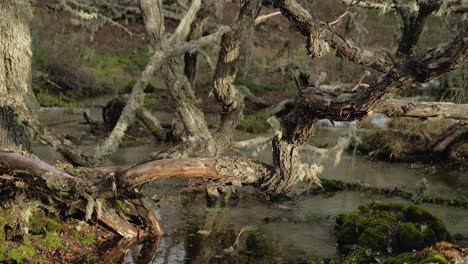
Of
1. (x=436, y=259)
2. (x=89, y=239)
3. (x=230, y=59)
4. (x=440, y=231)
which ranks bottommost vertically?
(x=89, y=239)

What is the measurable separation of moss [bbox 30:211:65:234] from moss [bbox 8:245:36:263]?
0.57 meters

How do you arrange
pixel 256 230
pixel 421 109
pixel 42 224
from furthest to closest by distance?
pixel 256 230 → pixel 42 224 → pixel 421 109

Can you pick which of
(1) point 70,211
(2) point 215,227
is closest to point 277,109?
(2) point 215,227

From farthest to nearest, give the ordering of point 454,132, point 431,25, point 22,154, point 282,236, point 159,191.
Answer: point 431,25, point 454,132, point 159,191, point 282,236, point 22,154

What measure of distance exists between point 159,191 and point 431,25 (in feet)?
73.6

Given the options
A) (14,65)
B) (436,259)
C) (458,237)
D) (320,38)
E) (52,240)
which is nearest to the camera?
(436,259)

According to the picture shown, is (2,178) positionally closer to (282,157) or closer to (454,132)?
(282,157)

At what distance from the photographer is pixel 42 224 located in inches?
419

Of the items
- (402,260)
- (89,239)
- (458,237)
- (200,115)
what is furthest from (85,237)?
(458,237)

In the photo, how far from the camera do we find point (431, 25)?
109ft

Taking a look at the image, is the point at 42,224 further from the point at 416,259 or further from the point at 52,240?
the point at 416,259

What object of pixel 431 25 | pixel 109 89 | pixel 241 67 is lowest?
pixel 109 89

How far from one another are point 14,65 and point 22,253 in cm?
279

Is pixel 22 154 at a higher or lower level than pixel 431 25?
lower
